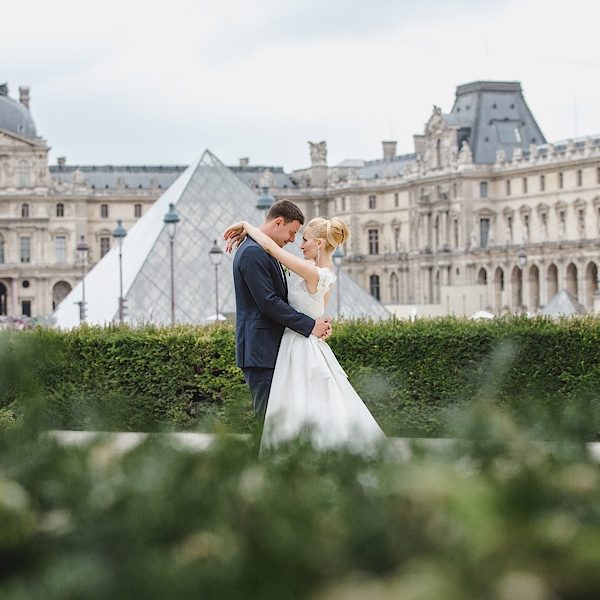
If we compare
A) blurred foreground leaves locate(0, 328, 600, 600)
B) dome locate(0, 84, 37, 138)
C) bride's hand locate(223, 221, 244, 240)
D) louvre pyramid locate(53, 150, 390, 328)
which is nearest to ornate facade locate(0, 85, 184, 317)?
dome locate(0, 84, 37, 138)

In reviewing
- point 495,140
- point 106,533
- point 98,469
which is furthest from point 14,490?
point 495,140

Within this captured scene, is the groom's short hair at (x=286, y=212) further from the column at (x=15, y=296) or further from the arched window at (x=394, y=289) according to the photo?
the arched window at (x=394, y=289)

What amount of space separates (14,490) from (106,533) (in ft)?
1.11

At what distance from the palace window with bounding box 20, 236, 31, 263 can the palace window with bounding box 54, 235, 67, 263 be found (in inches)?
60.5

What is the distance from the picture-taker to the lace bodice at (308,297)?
22.0ft

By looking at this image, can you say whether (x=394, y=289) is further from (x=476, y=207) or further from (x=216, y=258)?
(x=216, y=258)

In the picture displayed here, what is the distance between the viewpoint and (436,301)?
74.8m

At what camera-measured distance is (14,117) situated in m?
77.1

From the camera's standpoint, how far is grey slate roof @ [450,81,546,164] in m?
74.1

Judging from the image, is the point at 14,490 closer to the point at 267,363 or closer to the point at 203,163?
the point at 267,363

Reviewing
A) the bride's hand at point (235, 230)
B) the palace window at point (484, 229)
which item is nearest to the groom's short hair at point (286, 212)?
the bride's hand at point (235, 230)

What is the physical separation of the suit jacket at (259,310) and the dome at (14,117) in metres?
71.8

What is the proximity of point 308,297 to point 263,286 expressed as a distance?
39cm

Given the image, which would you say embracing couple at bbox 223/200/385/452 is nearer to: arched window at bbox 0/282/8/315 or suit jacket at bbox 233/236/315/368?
suit jacket at bbox 233/236/315/368
